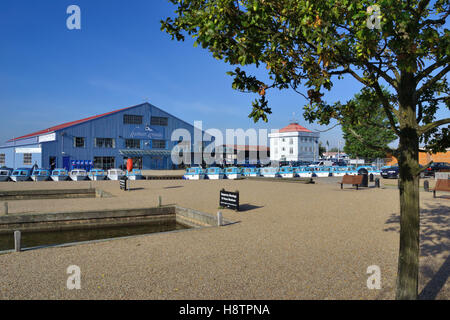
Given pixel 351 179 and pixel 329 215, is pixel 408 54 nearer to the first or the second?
pixel 329 215

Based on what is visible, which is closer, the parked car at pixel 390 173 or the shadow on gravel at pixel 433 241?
the shadow on gravel at pixel 433 241

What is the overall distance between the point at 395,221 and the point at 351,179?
10.7 m

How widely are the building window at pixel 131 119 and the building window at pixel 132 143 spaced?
3005 millimetres

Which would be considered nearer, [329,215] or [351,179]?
[329,215]

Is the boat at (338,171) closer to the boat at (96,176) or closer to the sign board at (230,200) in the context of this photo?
the boat at (96,176)

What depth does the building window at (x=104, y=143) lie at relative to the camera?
46.9 m

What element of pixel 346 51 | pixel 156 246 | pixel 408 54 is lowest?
pixel 156 246

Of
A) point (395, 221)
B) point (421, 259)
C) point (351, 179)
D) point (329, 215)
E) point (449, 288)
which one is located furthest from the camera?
point (351, 179)

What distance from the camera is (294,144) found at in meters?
81.6

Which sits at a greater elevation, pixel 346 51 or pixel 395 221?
pixel 346 51

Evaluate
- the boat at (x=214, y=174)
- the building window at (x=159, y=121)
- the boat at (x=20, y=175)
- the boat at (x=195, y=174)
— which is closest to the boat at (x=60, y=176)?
the boat at (x=20, y=175)

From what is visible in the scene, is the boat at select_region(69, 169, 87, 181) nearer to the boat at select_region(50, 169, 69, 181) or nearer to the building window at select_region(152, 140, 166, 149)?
the boat at select_region(50, 169, 69, 181)

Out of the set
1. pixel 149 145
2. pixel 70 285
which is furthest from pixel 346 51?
pixel 149 145
